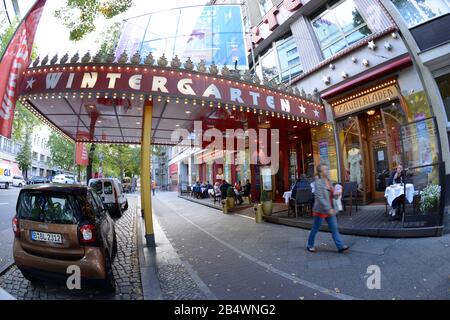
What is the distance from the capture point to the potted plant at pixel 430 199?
608 cm

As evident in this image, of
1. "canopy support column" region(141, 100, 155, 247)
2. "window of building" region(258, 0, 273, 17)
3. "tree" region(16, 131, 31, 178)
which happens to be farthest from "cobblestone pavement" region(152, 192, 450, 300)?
"tree" region(16, 131, 31, 178)

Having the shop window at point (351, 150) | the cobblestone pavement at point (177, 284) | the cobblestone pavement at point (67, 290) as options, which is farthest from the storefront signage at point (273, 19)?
the cobblestone pavement at point (67, 290)

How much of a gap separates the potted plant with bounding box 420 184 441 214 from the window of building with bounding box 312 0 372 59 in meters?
6.96

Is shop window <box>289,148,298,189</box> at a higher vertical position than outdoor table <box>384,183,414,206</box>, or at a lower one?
higher

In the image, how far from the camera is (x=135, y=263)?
5.59 m

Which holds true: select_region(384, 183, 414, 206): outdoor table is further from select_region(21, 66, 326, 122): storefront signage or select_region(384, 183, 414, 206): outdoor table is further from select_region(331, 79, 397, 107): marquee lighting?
select_region(21, 66, 326, 122): storefront signage

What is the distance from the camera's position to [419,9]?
9.12m

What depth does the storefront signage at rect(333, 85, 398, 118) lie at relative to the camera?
949cm

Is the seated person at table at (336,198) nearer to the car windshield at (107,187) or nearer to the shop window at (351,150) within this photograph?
the shop window at (351,150)

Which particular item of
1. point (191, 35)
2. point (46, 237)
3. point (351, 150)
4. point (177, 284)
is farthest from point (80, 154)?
point (351, 150)

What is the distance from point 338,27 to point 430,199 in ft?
28.6

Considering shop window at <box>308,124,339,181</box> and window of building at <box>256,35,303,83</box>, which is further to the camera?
window of building at <box>256,35,303,83</box>

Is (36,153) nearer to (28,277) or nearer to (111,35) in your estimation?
(111,35)
